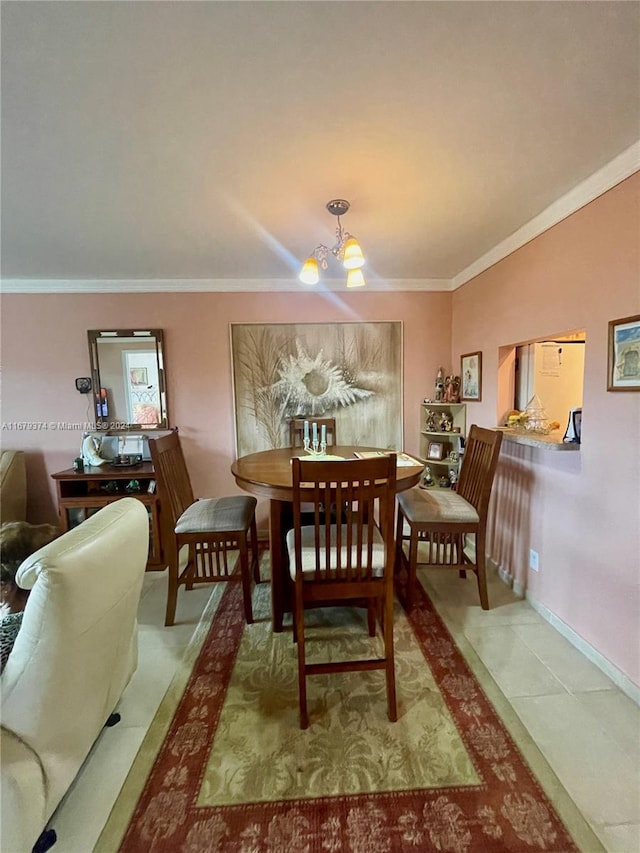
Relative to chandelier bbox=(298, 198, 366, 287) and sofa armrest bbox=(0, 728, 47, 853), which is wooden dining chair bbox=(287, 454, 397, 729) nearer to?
sofa armrest bbox=(0, 728, 47, 853)

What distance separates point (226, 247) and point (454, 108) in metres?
1.62

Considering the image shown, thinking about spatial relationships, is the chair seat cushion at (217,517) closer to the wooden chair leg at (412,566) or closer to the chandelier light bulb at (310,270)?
the wooden chair leg at (412,566)

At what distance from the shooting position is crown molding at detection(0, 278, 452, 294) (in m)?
2.94

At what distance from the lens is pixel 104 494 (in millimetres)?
2787

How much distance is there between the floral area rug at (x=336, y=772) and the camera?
42.6 inches

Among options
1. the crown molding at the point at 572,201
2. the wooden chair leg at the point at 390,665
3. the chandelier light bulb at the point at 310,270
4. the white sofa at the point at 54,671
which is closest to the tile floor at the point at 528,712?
the white sofa at the point at 54,671

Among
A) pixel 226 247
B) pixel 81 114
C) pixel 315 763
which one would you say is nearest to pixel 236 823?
pixel 315 763

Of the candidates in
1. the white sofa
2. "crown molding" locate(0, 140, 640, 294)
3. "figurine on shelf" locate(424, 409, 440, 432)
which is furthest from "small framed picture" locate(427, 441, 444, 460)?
the white sofa

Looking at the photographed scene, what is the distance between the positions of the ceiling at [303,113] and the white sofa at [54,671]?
1442 mm

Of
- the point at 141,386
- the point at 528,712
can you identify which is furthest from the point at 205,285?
the point at 528,712

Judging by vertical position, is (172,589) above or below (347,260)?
below

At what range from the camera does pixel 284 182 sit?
1648 millimetres

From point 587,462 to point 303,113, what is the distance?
1.98m

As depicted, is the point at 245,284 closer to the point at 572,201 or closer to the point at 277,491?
the point at 277,491
